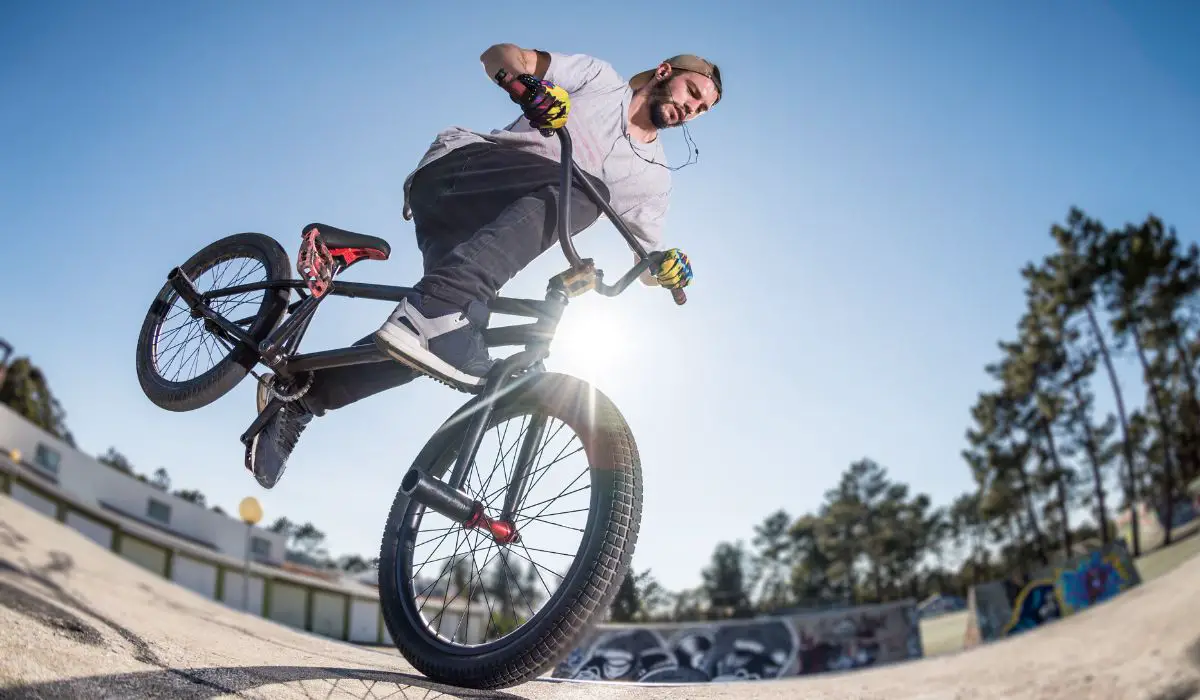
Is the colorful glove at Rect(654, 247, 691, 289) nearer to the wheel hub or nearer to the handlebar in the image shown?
the handlebar

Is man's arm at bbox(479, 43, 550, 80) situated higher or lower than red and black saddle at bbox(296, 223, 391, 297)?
higher

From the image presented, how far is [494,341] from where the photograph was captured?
9.35 ft

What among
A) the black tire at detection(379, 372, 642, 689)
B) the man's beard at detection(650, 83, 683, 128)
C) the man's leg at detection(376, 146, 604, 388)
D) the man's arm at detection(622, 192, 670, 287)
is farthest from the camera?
the man's arm at detection(622, 192, 670, 287)

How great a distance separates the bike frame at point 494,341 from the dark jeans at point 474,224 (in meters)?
0.14

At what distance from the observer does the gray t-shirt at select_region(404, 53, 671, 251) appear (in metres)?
2.78

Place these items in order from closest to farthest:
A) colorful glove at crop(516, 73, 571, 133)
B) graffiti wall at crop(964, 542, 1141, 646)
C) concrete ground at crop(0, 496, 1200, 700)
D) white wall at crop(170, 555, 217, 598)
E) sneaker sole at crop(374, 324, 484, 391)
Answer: concrete ground at crop(0, 496, 1200, 700) < colorful glove at crop(516, 73, 571, 133) < sneaker sole at crop(374, 324, 484, 391) < graffiti wall at crop(964, 542, 1141, 646) < white wall at crop(170, 555, 217, 598)

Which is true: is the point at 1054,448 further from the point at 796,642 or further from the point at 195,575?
the point at 195,575

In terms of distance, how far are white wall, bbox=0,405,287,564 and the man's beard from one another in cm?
2887

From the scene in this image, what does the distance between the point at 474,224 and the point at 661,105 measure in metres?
0.98

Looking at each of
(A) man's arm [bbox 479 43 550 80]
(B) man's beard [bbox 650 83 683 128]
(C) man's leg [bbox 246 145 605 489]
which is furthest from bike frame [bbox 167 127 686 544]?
(B) man's beard [bbox 650 83 683 128]

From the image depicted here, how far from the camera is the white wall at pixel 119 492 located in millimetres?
25016

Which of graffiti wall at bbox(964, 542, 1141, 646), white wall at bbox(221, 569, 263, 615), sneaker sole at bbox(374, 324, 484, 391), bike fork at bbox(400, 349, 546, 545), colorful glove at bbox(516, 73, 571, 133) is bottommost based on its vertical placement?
graffiti wall at bbox(964, 542, 1141, 646)

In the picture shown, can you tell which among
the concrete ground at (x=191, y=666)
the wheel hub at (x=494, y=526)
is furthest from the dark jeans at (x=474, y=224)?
the concrete ground at (x=191, y=666)

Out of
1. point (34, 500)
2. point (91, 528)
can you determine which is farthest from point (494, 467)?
point (91, 528)
